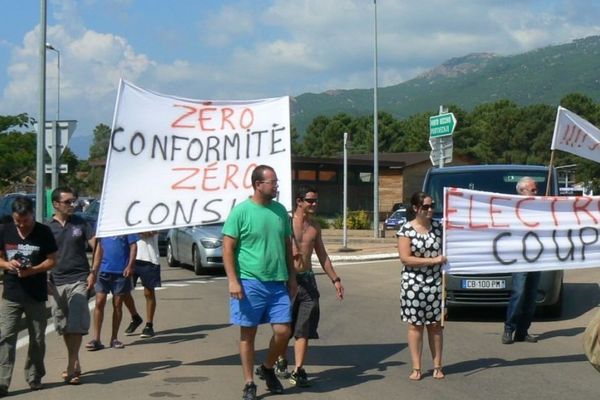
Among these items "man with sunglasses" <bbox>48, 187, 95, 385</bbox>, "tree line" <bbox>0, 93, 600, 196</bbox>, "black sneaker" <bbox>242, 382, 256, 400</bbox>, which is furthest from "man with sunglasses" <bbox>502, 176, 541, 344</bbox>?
"tree line" <bbox>0, 93, 600, 196</bbox>

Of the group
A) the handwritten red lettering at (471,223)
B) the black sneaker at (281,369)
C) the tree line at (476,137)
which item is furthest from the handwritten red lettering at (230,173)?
the tree line at (476,137)

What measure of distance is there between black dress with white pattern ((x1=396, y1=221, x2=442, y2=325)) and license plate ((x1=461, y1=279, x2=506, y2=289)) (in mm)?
3860

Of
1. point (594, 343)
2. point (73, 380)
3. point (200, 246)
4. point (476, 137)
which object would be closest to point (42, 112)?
point (200, 246)

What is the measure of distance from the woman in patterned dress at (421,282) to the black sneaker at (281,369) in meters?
1.24

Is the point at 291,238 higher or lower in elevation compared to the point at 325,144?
lower

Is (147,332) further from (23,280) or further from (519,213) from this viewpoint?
(519,213)

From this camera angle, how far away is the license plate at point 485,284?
12.8 meters

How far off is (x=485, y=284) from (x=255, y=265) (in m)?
5.66

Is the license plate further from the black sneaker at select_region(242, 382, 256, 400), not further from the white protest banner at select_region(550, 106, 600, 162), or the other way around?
the black sneaker at select_region(242, 382, 256, 400)

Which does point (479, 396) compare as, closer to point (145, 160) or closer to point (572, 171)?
point (145, 160)

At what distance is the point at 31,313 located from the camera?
854 cm

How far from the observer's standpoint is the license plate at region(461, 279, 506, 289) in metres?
12.8

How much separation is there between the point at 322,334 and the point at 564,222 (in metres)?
3.53

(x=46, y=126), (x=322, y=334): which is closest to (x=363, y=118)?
(x=46, y=126)
